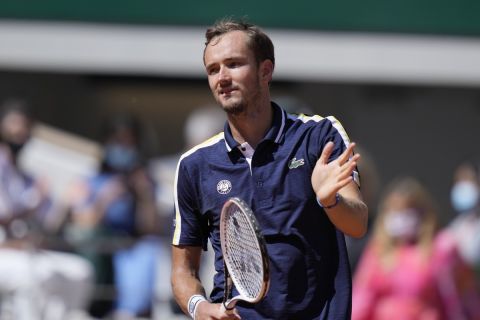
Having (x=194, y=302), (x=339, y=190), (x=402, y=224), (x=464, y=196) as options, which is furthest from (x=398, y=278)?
(x=339, y=190)

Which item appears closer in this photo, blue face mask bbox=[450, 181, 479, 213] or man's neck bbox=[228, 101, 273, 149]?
man's neck bbox=[228, 101, 273, 149]

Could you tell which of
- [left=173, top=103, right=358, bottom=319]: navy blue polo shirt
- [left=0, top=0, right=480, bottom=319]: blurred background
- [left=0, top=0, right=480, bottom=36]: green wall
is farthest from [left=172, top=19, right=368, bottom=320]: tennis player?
[left=0, top=0, right=480, bottom=36]: green wall

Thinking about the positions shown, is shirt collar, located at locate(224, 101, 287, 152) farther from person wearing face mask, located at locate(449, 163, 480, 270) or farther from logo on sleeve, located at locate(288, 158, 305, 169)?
person wearing face mask, located at locate(449, 163, 480, 270)

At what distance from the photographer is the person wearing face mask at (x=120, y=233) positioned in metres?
9.84

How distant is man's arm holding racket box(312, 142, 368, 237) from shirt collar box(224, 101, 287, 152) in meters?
0.25

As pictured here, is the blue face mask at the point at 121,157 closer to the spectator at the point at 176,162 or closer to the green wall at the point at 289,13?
the spectator at the point at 176,162

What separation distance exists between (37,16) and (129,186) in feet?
11.5

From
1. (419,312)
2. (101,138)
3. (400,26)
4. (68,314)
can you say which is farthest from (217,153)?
(400,26)

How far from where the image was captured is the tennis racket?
3814mm

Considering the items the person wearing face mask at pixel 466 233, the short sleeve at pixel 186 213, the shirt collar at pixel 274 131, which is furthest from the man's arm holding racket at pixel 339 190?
the person wearing face mask at pixel 466 233

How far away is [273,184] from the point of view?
4.16 m

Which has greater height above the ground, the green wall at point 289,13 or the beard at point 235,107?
the green wall at point 289,13

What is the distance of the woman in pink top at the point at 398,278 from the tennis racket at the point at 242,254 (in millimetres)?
4859

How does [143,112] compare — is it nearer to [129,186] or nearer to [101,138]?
[101,138]
